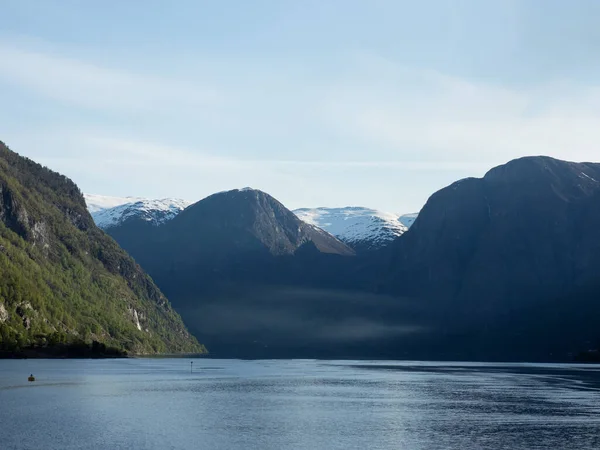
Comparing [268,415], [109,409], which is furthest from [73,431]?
[268,415]

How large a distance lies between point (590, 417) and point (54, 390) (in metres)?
105

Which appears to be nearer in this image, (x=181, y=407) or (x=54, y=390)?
(x=181, y=407)

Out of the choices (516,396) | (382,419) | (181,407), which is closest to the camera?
(382,419)

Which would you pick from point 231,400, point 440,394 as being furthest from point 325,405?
point 440,394

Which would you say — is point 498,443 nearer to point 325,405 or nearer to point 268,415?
point 268,415

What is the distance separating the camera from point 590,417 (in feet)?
479

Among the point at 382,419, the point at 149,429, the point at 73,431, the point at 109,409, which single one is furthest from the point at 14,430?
the point at 382,419

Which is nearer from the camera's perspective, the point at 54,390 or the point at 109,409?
the point at 109,409

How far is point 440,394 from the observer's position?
195 meters

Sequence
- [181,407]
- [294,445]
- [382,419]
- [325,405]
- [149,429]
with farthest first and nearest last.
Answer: [325,405] < [181,407] < [382,419] < [149,429] < [294,445]

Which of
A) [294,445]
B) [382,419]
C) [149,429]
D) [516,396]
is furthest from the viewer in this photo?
[516,396]

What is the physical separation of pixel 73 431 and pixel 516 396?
108897 millimetres

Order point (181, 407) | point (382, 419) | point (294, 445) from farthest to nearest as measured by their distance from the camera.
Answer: point (181, 407) → point (382, 419) → point (294, 445)

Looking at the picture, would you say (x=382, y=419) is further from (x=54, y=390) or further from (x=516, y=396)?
(x=54, y=390)
